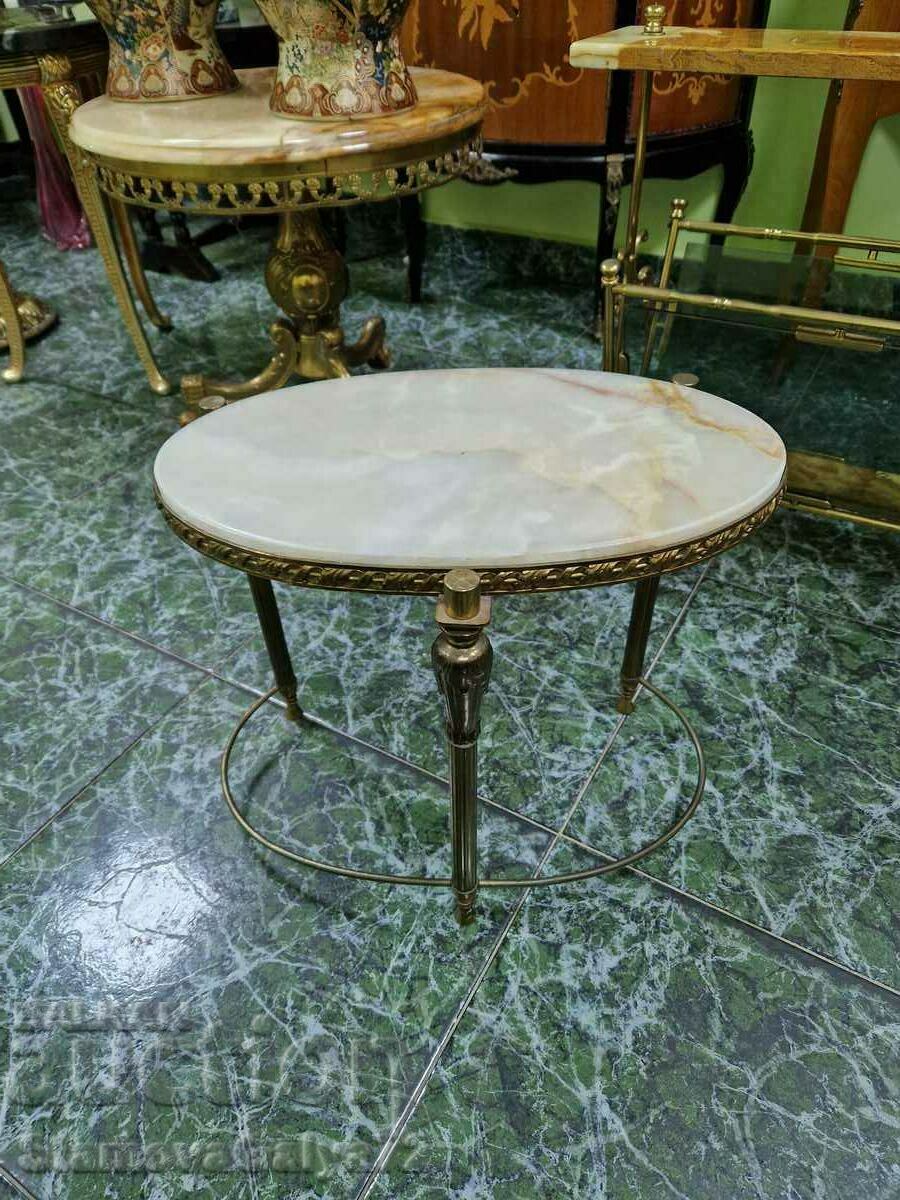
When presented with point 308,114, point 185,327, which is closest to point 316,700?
point 308,114

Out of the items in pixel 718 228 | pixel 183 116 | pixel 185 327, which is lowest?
pixel 185 327

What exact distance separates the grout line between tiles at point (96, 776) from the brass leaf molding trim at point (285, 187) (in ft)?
2.45

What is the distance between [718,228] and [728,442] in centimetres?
76

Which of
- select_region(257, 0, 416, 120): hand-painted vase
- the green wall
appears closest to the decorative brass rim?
select_region(257, 0, 416, 120): hand-painted vase

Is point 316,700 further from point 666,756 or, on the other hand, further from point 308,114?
point 308,114

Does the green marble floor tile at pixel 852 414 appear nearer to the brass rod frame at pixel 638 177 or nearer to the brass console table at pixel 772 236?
the brass console table at pixel 772 236

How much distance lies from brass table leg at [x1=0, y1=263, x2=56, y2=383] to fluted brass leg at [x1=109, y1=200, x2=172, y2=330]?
27 centimetres

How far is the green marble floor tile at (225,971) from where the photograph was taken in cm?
75

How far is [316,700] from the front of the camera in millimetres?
1205

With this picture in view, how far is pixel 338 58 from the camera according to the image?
1266 millimetres

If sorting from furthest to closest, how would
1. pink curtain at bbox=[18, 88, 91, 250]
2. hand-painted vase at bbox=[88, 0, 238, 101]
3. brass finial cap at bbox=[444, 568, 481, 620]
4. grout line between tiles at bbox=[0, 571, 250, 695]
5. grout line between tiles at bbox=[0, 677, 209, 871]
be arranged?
pink curtain at bbox=[18, 88, 91, 250], hand-painted vase at bbox=[88, 0, 238, 101], grout line between tiles at bbox=[0, 571, 250, 695], grout line between tiles at bbox=[0, 677, 209, 871], brass finial cap at bbox=[444, 568, 481, 620]

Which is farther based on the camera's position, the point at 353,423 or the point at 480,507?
the point at 353,423

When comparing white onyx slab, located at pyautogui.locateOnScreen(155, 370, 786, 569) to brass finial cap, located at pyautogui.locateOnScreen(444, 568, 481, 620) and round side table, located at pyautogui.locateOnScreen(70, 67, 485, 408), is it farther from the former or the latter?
round side table, located at pyautogui.locateOnScreen(70, 67, 485, 408)

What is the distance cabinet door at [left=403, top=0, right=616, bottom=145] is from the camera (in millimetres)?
1603
